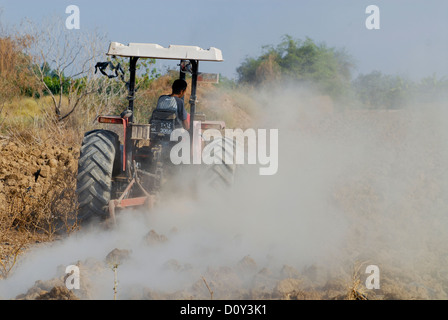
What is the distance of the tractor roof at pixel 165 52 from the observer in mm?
5957

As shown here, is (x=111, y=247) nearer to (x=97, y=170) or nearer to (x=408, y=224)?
(x=97, y=170)

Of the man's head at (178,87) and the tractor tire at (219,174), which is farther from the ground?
the man's head at (178,87)

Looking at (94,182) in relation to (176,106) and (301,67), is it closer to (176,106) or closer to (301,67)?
(176,106)

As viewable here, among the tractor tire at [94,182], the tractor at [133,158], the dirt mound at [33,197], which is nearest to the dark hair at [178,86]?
the tractor at [133,158]

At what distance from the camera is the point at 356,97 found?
84.2 ft

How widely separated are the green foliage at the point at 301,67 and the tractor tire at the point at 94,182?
60.6 ft

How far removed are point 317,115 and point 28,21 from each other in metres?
11.3

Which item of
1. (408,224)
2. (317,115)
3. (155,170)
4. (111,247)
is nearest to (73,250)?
(111,247)

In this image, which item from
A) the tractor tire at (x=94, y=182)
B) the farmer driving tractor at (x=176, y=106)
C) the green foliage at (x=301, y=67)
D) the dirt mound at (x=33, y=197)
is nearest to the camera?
the tractor tire at (x=94, y=182)

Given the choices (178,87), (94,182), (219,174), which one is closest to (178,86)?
(178,87)

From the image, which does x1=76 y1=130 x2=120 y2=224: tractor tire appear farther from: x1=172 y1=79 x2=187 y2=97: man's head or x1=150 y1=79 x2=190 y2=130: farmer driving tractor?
x1=172 y1=79 x2=187 y2=97: man's head

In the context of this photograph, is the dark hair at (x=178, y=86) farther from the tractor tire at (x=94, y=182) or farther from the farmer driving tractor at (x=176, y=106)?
the tractor tire at (x=94, y=182)

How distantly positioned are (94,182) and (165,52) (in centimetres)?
166

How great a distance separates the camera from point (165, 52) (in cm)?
599
